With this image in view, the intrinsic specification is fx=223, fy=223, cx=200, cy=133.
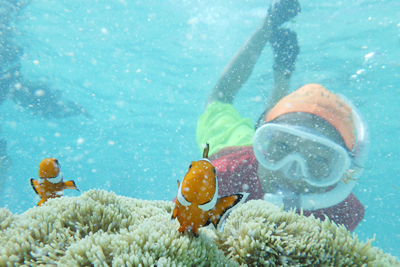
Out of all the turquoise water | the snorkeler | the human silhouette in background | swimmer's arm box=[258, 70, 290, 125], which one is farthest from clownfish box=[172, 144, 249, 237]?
the human silhouette in background

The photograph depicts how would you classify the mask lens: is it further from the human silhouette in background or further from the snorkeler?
the human silhouette in background

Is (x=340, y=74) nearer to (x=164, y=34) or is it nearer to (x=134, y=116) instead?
(x=164, y=34)

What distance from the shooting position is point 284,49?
300 inches

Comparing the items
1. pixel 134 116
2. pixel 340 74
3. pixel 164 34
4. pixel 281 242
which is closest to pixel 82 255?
pixel 281 242

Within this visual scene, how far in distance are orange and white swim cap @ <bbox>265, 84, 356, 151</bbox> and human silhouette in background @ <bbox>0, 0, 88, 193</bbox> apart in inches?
541

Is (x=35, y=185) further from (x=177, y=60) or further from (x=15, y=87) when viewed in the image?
(x=15, y=87)

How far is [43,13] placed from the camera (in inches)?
523

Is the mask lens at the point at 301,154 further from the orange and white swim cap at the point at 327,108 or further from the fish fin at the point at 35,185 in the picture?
the fish fin at the point at 35,185

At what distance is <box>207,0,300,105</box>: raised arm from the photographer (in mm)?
6867

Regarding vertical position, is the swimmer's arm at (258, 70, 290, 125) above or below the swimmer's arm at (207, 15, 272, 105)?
below

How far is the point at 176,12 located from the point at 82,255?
13460 millimetres

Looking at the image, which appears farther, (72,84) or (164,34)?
(72,84)

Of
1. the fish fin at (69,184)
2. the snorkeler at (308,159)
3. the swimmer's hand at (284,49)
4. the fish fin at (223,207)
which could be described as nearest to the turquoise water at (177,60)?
the snorkeler at (308,159)

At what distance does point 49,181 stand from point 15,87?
1717cm
